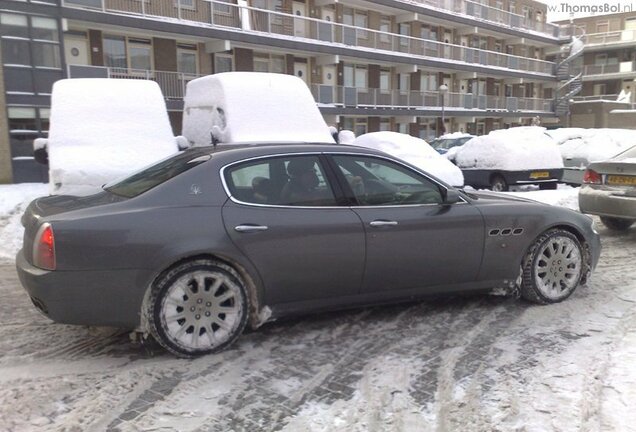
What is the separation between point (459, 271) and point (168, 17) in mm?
18711

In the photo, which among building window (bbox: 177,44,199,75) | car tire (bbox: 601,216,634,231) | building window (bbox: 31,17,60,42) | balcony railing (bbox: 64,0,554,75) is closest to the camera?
car tire (bbox: 601,216,634,231)

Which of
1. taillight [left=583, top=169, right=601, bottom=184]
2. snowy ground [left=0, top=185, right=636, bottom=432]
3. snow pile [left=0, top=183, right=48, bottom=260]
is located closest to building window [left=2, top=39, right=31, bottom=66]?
snow pile [left=0, top=183, right=48, bottom=260]

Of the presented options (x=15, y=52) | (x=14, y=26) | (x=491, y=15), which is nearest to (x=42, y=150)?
(x=15, y=52)

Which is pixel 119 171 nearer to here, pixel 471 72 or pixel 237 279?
pixel 237 279

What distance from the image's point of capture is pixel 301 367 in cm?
364

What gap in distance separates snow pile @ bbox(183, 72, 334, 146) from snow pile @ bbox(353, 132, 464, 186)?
80.7 inches

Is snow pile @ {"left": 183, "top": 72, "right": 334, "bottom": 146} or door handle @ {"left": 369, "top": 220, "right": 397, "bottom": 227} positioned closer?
door handle @ {"left": 369, "top": 220, "right": 397, "bottom": 227}

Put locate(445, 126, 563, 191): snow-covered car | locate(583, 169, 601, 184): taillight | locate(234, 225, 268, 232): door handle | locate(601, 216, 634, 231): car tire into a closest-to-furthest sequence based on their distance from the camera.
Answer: locate(234, 225, 268, 232): door handle, locate(583, 169, 601, 184): taillight, locate(601, 216, 634, 231): car tire, locate(445, 126, 563, 191): snow-covered car

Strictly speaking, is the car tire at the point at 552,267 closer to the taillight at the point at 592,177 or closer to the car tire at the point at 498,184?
the taillight at the point at 592,177

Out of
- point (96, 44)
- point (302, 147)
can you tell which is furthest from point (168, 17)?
point (302, 147)

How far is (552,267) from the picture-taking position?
4848 millimetres

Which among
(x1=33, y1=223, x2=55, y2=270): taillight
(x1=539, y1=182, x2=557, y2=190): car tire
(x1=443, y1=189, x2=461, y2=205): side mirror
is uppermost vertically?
(x1=443, y1=189, x2=461, y2=205): side mirror

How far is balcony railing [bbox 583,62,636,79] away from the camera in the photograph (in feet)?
160

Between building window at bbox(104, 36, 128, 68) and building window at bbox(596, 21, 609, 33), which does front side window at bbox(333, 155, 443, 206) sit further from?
building window at bbox(596, 21, 609, 33)
